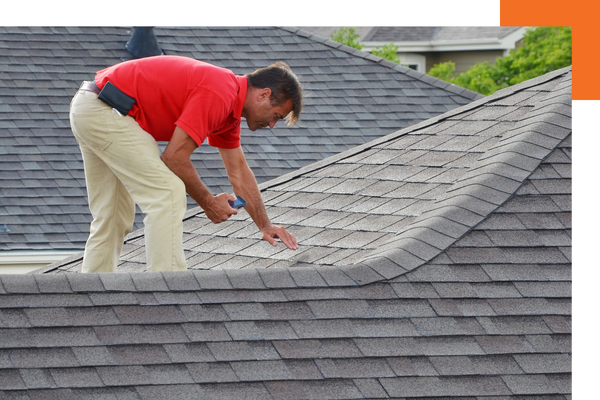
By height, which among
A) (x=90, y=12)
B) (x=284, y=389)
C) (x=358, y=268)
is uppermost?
(x=90, y=12)

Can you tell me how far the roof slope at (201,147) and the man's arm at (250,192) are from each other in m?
4.38

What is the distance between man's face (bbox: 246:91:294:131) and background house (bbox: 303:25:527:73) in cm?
2109

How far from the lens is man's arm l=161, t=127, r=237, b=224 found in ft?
13.4

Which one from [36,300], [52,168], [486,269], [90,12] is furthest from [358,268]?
[52,168]

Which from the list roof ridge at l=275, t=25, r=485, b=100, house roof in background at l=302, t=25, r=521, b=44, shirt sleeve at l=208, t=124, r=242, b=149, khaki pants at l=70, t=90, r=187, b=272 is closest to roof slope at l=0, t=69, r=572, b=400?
khaki pants at l=70, t=90, r=187, b=272

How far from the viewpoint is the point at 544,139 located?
16.3 ft

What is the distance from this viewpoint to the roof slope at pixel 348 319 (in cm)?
355

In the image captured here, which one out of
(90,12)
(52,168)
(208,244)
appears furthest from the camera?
(52,168)

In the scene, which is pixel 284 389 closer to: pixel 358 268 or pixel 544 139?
pixel 358 268

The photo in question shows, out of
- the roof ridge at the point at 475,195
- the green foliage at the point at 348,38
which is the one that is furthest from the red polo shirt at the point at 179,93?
the green foliage at the point at 348,38

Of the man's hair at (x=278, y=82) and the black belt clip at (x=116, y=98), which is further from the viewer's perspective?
the man's hair at (x=278, y=82)

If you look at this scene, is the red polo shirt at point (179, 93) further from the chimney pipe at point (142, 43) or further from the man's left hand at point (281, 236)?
the chimney pipe at point (142, 43)

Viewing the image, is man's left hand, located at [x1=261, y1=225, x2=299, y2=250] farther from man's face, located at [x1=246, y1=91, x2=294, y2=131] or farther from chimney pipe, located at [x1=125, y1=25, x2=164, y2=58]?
chimney pipe, located at [x1=125, y1=25, x2=164, y2=58]

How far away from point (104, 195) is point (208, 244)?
1.25m
